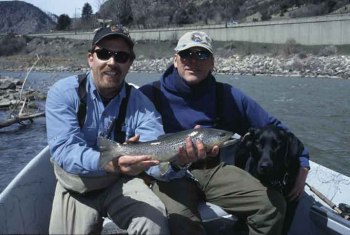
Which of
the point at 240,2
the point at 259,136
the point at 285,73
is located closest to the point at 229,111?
the point at 259,136

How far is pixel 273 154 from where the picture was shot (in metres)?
4.42

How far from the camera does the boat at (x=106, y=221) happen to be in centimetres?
394

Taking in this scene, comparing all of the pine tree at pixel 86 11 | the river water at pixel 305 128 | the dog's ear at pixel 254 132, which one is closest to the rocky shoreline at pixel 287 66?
the river water at pixel 305 128

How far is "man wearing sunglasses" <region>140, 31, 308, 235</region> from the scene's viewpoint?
13.6 ft

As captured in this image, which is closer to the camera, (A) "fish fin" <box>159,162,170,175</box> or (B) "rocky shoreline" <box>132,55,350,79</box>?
(A) "fish fin" <box>159,162,170,175</box>

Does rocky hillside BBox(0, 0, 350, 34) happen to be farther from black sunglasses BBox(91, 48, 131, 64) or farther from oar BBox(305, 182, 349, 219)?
black sunglasses BBox(91, 48, 131, 64)

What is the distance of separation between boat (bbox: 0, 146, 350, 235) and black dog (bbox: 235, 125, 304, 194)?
51 centimetres

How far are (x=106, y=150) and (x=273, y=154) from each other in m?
1.70

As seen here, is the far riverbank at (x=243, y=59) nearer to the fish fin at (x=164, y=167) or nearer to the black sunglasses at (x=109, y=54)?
the black sunglasses at (x=109, y=54)

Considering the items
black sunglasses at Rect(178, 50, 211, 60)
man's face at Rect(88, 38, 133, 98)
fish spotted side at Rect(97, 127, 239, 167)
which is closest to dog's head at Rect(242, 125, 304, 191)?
fish spotted side at Rect(97, 127, 239, 167)

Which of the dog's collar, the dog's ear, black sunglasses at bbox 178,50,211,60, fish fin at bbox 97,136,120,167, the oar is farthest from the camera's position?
the oar

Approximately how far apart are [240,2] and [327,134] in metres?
128

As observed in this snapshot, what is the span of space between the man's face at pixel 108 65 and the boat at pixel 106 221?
42.8 inches

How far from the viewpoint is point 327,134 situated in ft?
60.5
